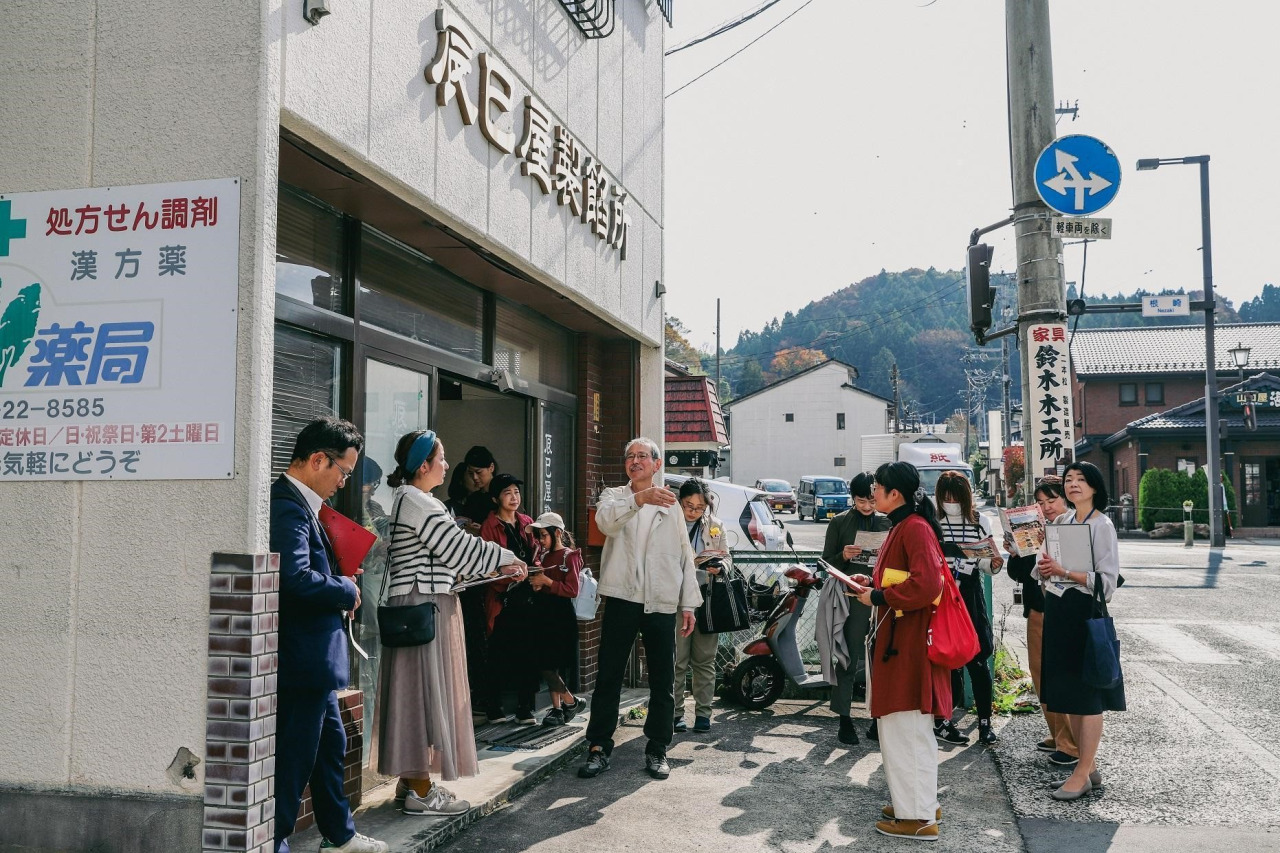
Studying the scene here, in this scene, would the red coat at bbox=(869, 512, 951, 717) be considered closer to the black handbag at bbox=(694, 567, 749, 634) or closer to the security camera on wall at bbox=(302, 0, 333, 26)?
the black handbag at bbox=(694, 567, 749, 634)

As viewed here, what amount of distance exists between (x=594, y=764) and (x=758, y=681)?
92.8 inches

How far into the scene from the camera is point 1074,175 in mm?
7465

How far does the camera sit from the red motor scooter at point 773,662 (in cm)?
793

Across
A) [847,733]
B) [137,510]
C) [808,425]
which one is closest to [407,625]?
[137,510]

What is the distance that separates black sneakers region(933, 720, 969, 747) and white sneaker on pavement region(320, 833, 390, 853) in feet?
13.7

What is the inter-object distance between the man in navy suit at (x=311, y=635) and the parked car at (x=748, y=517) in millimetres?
12266

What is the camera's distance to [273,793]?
12.4 ft

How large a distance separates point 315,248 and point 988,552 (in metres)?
4.98

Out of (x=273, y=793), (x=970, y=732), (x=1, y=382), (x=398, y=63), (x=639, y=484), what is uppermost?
(x=398, y=63)

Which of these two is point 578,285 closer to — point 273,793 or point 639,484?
point 639,484

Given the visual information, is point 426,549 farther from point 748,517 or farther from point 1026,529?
point 748,517

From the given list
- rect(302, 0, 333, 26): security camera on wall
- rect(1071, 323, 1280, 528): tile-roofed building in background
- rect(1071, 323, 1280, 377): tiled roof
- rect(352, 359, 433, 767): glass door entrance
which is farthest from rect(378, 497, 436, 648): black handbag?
rect(1071, 323, 1280, 377): tiled roof

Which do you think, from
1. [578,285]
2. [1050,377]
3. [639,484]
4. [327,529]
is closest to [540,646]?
[639,484]

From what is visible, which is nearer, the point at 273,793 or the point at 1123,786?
the point at 273,793
